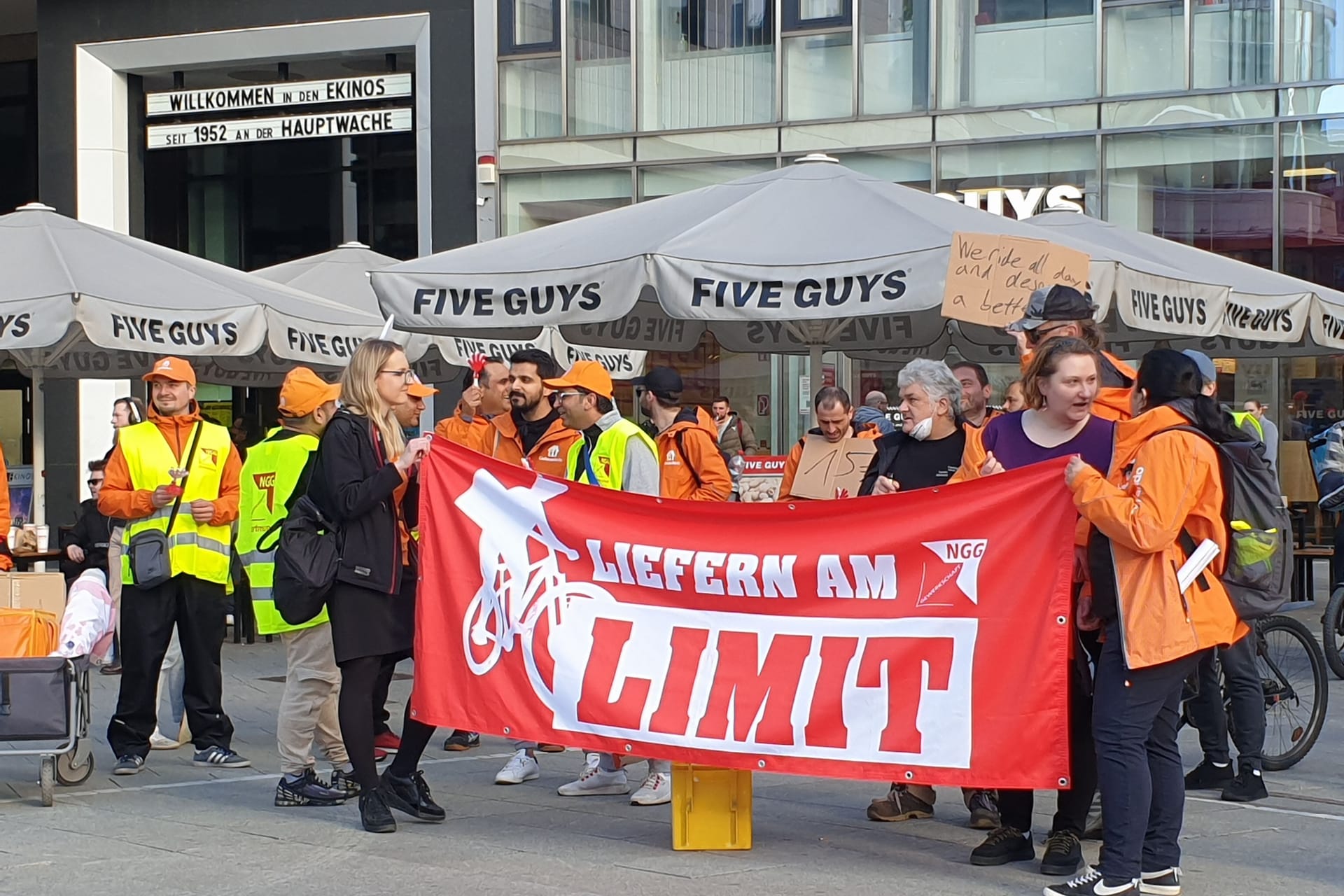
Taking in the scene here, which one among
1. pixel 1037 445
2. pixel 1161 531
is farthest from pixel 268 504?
pixel 1161 531

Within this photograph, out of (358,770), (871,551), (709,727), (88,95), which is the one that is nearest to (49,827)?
(358,770)

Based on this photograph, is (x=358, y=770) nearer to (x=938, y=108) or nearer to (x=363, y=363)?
(x=363, y=363)

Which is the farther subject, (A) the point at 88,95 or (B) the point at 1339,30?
(A) the point at 88,95

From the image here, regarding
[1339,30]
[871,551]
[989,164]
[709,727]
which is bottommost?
[709,727]

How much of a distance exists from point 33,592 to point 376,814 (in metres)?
2.36

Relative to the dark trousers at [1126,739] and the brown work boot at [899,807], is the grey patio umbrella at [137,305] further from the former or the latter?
the dark trousers at [1126,739]

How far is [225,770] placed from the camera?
8.47m

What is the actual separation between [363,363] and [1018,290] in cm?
281

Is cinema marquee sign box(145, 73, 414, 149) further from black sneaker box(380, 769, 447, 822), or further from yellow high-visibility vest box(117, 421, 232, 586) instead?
black sneaker box(380, 769, 447, 822)

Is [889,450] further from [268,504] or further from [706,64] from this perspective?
[706,64]

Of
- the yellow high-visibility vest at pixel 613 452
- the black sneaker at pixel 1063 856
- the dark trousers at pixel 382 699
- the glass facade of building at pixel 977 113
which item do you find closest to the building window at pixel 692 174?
Result: the glass facade of building at pixel 977 113

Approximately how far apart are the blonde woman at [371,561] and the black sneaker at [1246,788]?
354cm

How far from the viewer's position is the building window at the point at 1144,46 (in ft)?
59.1

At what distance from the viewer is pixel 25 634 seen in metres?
7.75
